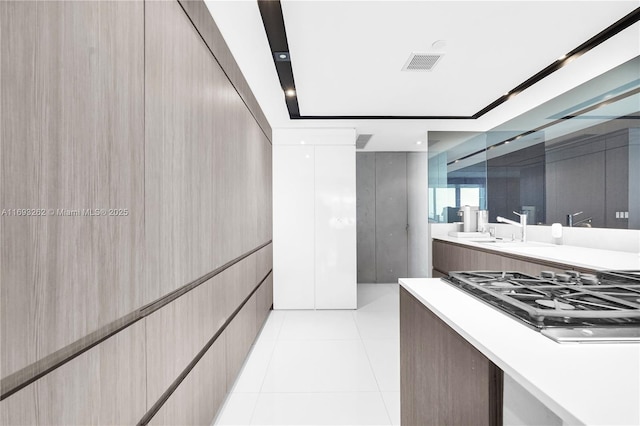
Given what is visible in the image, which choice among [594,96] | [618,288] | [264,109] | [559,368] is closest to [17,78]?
[559,368]

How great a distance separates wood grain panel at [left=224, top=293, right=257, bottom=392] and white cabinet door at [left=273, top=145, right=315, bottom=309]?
4.14 feet

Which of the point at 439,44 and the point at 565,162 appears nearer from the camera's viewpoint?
the point at 439,44

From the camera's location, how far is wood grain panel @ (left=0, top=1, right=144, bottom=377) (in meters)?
0.68

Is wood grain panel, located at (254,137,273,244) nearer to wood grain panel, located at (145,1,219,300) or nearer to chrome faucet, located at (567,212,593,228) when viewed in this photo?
wood grain panel, located at (145,1,219,300)

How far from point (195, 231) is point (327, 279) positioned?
3.07m

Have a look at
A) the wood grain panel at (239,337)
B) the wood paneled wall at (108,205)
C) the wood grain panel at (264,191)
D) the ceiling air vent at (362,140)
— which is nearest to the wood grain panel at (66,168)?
the wood paneled wall at (108,205)

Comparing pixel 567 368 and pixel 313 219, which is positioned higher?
pixel 313 219

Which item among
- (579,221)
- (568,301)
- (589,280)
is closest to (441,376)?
(568,301)

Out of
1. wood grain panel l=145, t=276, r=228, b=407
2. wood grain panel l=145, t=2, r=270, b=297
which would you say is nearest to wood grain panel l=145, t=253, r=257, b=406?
wood grain panel l=145, t=276, r=228, b=407

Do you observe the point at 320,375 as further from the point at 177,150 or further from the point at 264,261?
the point at 177,150

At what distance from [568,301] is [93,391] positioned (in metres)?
1.42

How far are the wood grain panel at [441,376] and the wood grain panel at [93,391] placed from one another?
3.49ft

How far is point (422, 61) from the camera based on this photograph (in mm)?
2621

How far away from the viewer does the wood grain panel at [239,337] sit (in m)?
2.32
